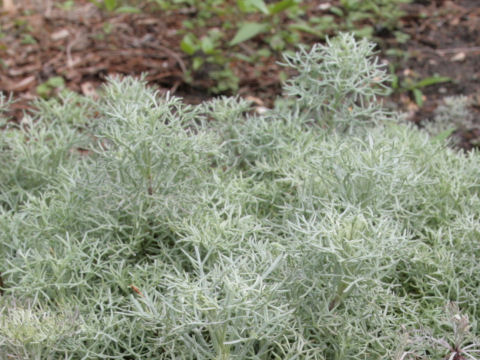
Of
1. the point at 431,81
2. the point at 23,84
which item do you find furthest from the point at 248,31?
the point at 23,84

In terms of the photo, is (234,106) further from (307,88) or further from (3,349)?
(3,349)

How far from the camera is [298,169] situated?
1.93 meters

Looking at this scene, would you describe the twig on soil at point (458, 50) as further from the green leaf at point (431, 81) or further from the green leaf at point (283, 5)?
the green leaf at point (283, 5)

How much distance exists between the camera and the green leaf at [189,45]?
4.02m

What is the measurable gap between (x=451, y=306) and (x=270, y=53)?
3.14 m

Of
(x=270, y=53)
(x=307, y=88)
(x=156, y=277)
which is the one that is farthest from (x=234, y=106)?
(x=270, y=53)

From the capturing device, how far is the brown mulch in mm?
4062

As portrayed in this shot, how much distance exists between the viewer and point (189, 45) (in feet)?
13.2

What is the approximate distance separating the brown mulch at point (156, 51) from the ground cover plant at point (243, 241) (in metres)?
1.76

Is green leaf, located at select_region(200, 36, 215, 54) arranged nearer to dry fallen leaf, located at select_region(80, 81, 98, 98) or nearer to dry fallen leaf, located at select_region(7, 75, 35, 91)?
dry fallen leaf, located at select_region(80, 81, 98, 98)

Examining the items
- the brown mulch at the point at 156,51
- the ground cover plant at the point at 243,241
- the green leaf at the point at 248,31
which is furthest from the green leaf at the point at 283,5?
the ground cover plant at the point at 243,241

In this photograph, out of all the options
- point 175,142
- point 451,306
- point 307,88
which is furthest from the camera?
point 307,88

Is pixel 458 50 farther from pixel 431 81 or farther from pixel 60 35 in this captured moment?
pixel 60 35

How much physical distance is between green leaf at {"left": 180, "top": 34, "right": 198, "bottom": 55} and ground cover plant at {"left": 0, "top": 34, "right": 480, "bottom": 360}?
189 cm
